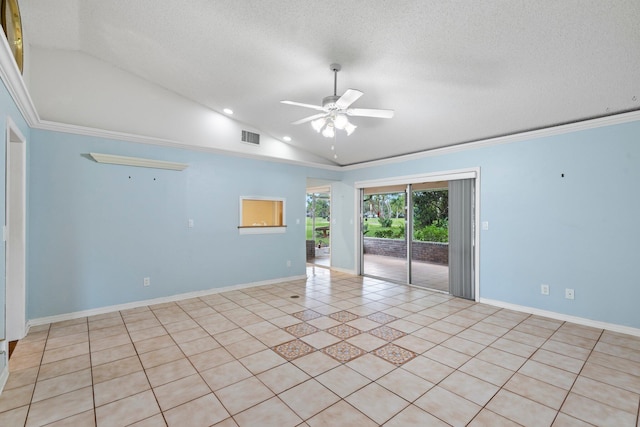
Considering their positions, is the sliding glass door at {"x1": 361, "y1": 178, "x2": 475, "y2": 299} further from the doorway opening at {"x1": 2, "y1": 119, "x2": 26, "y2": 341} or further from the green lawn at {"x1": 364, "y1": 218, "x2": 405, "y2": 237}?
the doorway opening at {"x1": 2, "y1": 119, "x2": 26, "y2": 341}

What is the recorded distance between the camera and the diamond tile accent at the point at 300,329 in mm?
3270

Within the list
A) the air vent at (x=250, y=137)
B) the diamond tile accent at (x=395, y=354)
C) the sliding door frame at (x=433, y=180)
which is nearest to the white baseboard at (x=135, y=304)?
the sliding door frame at (x=433, y=180)

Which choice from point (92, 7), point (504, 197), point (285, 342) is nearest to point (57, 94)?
point (92, 7)

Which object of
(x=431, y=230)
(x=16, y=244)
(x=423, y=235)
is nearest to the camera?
(x=16, y=244)

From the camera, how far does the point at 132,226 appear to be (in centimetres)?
407

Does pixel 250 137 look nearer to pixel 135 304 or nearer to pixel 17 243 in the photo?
pixel 135 304

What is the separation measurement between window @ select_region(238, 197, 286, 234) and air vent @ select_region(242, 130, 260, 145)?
1.02 meters

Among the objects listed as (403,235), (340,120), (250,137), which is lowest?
(403,235)

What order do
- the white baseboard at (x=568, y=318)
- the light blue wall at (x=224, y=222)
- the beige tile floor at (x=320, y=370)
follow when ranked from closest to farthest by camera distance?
1. the beige tile floor at (x=320, y=370)
2. the white baseboard at (x=568, y=318)
3. the light blue wall at (x=224, y=222)

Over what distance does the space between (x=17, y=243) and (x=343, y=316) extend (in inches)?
148

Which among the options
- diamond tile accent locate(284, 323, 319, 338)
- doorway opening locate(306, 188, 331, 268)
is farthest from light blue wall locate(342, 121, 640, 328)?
doorway opening locate(306, 188, 331, 268)

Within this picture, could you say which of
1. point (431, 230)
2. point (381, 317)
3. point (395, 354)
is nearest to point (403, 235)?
point (431, 230)

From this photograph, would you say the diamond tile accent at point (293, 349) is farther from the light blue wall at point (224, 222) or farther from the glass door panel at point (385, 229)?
the glass door panel at point (385, 229)

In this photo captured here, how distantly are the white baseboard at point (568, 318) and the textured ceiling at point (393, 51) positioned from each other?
2.45m
